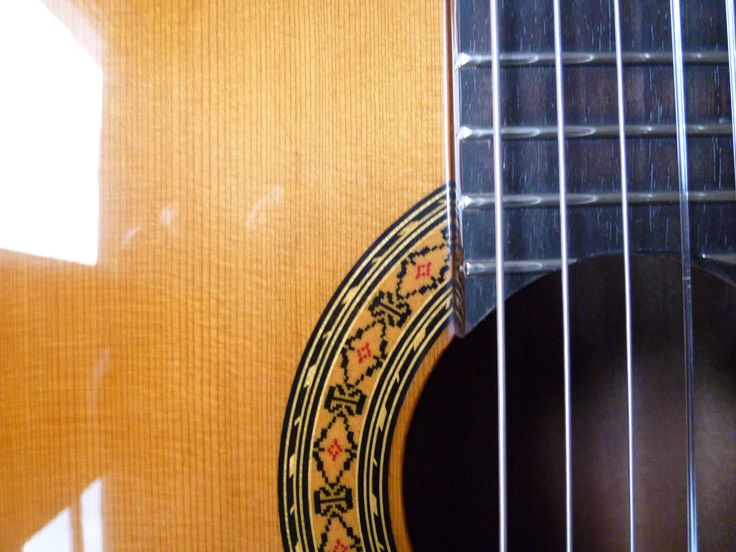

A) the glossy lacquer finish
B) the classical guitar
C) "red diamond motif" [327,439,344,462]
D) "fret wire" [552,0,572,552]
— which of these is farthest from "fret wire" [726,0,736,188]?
"red diamond motif" [327,439,344,462]

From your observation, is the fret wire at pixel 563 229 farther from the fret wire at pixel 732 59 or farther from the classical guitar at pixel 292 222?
the fret wire at pixel 732 59

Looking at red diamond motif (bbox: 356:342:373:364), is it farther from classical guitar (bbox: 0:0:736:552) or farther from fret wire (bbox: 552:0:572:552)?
fret wire (bbox: 552:0:572:552)

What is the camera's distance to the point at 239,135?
1.55 feet

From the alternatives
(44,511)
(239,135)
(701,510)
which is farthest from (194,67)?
(701,510)

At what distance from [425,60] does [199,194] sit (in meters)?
0.18

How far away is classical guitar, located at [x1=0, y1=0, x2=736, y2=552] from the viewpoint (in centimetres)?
47

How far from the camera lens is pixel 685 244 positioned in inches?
18.8

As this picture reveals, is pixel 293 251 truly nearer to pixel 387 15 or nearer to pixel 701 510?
pixel 387 15

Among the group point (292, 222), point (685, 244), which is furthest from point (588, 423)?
point (292, 222)

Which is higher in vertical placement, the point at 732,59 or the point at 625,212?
the point at 732,59

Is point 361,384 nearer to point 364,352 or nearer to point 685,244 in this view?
point 364,352

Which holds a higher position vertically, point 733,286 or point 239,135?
point 239,135

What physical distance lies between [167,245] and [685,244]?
357 mm

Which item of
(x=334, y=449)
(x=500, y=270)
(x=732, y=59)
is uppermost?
(x=732, y=59)
